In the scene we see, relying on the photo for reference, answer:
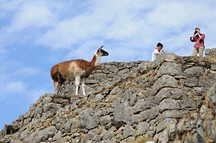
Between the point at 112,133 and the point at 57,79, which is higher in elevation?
the point at 57,79

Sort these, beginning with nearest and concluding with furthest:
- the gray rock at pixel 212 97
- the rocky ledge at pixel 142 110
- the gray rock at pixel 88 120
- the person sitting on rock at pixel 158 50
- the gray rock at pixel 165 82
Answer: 1. the gray rock at pixel 212 97
2. the rocky ledge at pixel 142 110
3. the gray rock at pixel 165 82
4. the gray rock at pixel 88 120
5. the person sitting on rock at pixel 158 50

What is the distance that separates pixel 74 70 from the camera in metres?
25.3

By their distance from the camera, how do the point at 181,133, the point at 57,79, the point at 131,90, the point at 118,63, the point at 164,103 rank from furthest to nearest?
the point at 118,63 < the point at 57,79 < the point at 131,90 < the point at 164,103 < the point at 181,133

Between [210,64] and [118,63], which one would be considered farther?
[118,63]

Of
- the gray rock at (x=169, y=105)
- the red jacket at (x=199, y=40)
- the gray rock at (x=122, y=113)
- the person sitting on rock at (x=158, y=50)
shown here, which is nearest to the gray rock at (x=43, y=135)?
the gray rock at (x=122, y=113)

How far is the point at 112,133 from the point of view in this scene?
750 inches

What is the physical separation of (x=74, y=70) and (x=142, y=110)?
24.1 feet

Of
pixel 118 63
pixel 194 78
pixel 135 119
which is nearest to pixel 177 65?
pixel 194 78

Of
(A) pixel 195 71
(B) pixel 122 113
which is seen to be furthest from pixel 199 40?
(B) pixel 122 113

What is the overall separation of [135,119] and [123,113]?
0.71m

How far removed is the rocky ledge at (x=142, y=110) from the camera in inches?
659

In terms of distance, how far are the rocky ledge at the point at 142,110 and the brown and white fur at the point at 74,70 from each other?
7.92ft

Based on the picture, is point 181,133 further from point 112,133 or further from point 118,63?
point 118,63

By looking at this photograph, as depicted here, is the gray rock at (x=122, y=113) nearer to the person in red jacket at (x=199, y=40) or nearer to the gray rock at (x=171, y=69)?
the gray rock at (x=171, y=69)
